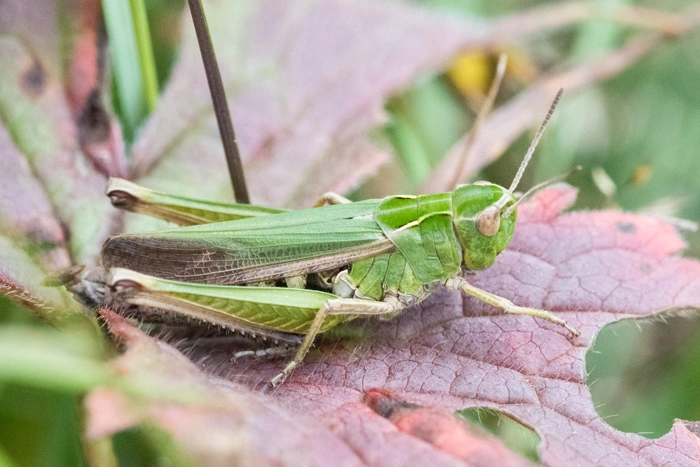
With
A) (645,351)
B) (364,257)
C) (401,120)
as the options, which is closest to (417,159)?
(401,120)

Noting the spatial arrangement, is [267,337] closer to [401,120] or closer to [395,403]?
[395,403]

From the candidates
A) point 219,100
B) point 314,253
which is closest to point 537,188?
point 314,253

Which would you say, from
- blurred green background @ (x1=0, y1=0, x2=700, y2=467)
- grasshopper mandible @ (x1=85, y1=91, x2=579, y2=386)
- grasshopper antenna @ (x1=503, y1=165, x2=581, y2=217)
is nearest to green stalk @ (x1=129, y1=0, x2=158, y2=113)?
blurred green background @ (x1=0, y1=0, x2=700, y2=467)

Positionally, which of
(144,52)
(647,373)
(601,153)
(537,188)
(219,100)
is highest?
(144,52)

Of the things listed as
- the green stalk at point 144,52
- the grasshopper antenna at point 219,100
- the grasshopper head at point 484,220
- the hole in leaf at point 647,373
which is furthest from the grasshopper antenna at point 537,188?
the green stalk at point 144,52

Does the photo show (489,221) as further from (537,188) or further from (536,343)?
(536,343)

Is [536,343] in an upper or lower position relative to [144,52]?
lower

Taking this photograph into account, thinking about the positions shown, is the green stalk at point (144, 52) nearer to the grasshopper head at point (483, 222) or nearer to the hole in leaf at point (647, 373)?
the grasshopper head at point (483, 222)
